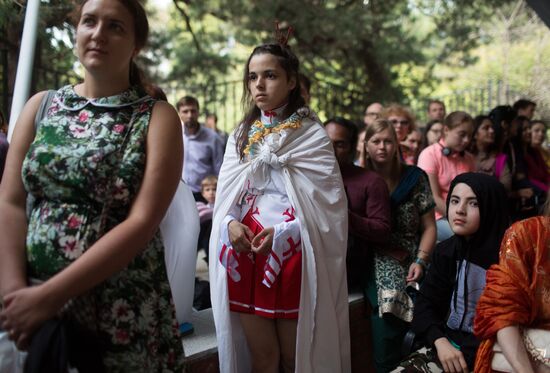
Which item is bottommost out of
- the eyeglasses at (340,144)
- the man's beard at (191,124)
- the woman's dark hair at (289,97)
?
the eyeglasses at (340,144)

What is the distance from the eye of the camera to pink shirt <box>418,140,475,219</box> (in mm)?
5105

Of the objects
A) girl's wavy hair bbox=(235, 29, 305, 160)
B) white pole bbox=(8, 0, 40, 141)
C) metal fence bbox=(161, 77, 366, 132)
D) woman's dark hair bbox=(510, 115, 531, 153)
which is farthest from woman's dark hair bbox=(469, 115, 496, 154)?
metal fence bbox=(161, 77, 366, 132)

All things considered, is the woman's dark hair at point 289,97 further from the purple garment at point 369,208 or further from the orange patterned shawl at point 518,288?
the orange patterned shawl at point 518,288

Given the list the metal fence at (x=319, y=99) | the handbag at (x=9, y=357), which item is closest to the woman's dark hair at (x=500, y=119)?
the metal fence at (x=319, y=99)

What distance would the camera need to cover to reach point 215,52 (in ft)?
40.7

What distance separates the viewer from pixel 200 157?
21.9ft

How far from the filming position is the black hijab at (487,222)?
2.80 metres

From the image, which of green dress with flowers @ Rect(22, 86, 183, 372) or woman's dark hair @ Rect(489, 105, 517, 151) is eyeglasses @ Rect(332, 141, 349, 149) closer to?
green dress with flowers @ Rect(22, 86, 183, 372)

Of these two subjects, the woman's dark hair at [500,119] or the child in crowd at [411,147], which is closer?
the child in crowd at [411,147]

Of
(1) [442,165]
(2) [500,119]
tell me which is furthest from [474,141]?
(1) [442,165]

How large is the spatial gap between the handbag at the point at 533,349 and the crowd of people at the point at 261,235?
0.01 m

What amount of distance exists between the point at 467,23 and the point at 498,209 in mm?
11973

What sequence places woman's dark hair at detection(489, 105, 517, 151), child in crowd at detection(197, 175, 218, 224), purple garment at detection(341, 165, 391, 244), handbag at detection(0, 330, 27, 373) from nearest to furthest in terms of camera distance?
handbag at detection(0, 330, 27, 373)
purple garment at detection(341, 165, 391, 244)
child in crowd at detection(197, 175, 218, 224)
woman's dark hair at detection(489, 105, 517, 151)

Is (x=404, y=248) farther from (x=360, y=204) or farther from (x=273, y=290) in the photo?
(x=273, y=290)
